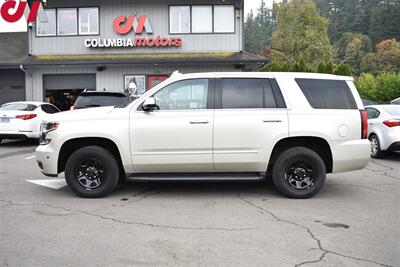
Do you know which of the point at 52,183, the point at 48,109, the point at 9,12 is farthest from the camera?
the point at 48,109

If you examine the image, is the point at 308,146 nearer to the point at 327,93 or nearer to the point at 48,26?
the point at 327,93

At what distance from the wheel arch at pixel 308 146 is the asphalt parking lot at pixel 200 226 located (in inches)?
22.5

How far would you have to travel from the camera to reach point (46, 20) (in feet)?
70.9

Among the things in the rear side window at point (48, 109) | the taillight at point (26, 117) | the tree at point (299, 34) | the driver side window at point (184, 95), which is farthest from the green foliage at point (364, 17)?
the driver side window at point (184, 95)

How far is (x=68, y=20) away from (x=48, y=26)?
1.06 meters

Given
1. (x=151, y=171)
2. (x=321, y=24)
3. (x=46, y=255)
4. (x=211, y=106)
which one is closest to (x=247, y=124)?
(x=211, y=106)

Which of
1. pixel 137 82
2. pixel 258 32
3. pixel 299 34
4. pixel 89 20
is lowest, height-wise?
pixel 137 82

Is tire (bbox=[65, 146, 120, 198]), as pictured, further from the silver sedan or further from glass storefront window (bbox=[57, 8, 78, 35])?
glass storefront window (bbox=[57, 8, 78, 35])

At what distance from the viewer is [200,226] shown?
5.45 m

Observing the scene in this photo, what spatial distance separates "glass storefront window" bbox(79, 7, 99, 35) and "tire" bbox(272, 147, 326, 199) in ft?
57.0

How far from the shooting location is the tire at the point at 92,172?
22.2 feet

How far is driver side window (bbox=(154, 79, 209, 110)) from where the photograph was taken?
684cm

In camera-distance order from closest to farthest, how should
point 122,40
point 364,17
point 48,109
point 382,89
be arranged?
1. point 48,109
2. point 122,40
3. point 382,89
4. point 364,17

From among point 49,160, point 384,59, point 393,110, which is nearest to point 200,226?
point 49,160
